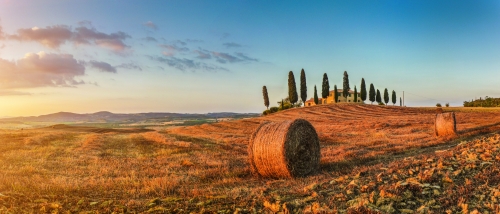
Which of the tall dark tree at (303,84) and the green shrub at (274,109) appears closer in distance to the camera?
the green shrub at (274,109)

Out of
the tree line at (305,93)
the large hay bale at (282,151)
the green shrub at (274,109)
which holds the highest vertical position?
the tree line at (305,93)

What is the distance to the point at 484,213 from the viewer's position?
5.97 meters

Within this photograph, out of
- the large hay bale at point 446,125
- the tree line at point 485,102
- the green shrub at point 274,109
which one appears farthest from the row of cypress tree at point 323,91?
the large hay bale at point 446,125

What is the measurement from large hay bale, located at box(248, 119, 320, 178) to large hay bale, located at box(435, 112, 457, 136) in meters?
15.7

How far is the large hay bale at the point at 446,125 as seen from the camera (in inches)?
923

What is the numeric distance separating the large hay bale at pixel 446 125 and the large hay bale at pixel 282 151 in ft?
51.5

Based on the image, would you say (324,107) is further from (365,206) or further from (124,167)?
(365,206)

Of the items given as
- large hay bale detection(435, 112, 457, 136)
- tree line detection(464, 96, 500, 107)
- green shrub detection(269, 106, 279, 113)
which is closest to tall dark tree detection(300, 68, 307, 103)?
green shrub detection(269, 106, 279, 113)

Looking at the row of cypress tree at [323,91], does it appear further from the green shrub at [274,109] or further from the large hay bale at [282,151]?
the large hay bale at [282,151]

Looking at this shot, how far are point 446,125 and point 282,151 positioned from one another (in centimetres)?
1786

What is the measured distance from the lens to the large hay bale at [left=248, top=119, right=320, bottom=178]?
11.5 meters

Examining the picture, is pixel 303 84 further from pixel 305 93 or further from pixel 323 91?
pixel 323 91

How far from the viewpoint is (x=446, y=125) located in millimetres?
23656

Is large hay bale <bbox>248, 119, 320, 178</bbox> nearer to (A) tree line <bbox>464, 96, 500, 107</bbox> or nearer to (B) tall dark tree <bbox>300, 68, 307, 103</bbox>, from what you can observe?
(B) tall dark tree <bbox>300, 68, 307, 103</bbox>
